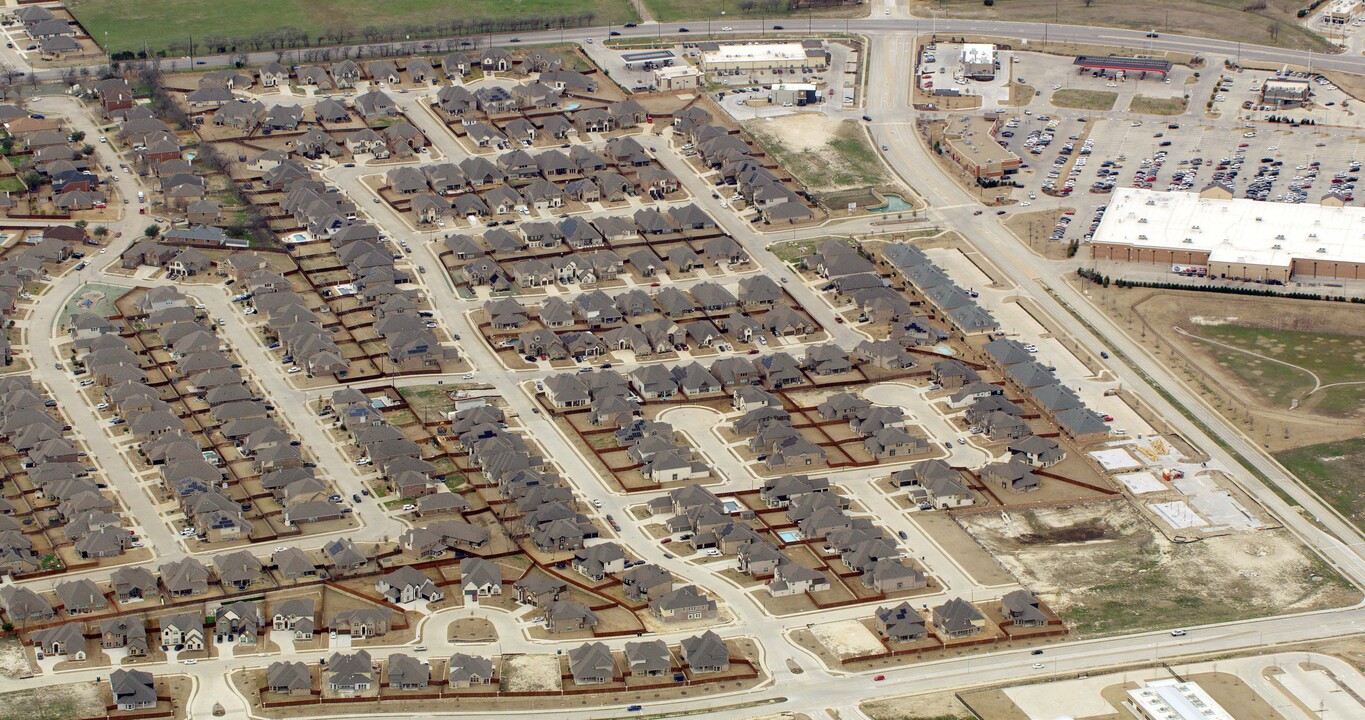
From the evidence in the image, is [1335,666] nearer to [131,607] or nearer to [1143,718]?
[1143,718]

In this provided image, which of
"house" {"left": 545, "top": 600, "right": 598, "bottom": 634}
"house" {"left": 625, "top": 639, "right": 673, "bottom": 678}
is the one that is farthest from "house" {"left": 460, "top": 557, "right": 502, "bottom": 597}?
"house" {"left": 625, "top": 639, "right": 673, "bottom": 678}

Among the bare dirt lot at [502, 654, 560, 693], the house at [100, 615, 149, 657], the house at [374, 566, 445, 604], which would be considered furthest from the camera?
the house at [374, 566, 445, 604]

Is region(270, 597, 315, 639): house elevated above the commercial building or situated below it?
above

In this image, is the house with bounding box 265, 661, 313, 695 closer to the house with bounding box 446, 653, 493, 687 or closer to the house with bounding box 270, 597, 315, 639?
the house with bounding box 270, 597, 315, 639

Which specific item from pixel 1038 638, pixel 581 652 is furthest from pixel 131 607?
pixel 1038 638

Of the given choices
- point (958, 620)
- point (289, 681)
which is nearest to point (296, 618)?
point (289, 681)

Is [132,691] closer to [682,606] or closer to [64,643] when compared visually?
[64,643]
